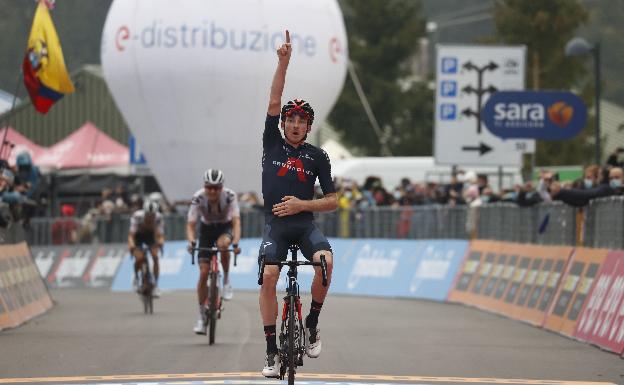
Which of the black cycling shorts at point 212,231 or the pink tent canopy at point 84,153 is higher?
the pink tent canopy at point 84,153

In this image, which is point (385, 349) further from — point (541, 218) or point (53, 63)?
point (53, 63)

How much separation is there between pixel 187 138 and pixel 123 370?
34.0 meters

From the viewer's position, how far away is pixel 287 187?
1244cm

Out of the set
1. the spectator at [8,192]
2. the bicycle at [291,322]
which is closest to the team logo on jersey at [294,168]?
the bicycle at [291,322]

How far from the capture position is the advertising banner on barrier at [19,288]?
2109 centimetres

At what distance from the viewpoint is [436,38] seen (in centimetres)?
10762

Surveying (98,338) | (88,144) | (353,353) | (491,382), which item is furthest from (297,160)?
(88,144)

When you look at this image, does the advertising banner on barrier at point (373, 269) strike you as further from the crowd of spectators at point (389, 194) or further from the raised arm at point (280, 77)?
the raised arm at point (280, 77)

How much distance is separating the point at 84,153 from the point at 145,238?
94.7 feet

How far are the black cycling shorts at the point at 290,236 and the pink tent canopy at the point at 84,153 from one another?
4206cm

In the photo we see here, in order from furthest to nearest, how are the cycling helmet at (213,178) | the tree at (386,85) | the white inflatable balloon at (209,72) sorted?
the tree at (386,85) → the white inflatable balloon at (209,72) → the cycling helmet at (213,178)

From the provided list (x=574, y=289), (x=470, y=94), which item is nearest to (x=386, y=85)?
(x=470, y=94)

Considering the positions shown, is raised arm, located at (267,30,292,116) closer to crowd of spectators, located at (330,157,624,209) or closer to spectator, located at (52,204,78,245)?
crowd of spectators, located at (330,157,624,209)

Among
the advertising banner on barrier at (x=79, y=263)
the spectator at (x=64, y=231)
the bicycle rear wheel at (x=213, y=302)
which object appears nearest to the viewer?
the bicycle rear wheel at (x=213, y=302)
